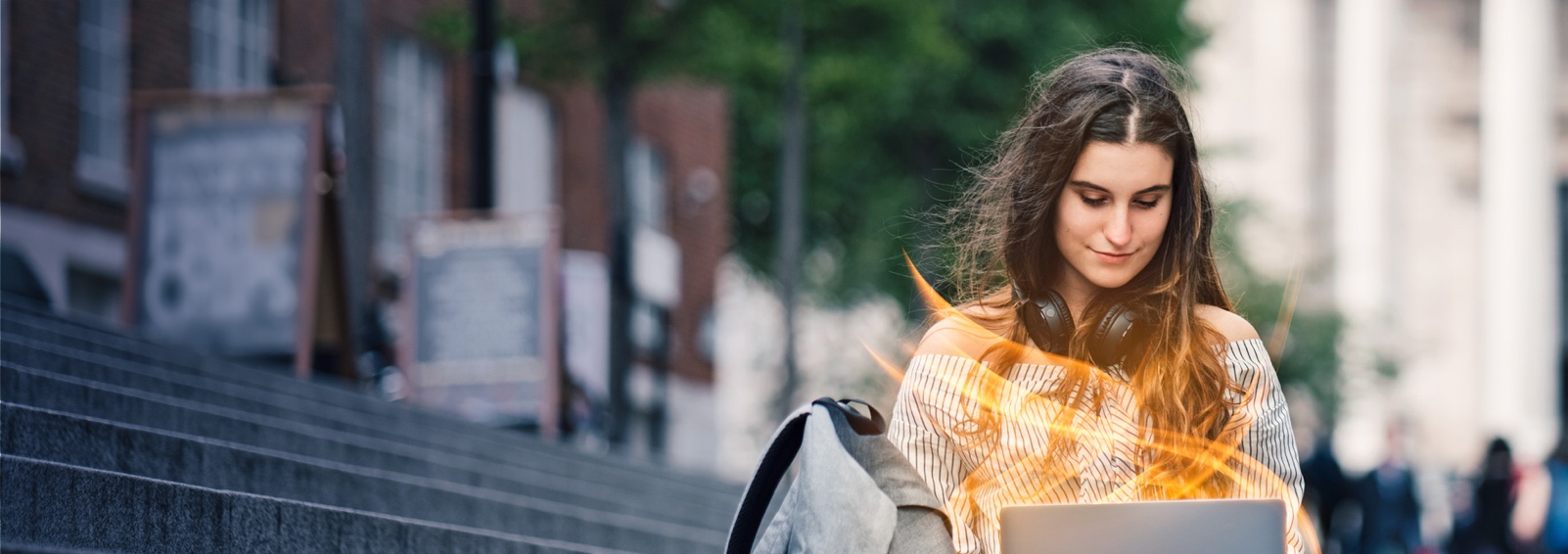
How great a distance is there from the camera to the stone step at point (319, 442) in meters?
5.30

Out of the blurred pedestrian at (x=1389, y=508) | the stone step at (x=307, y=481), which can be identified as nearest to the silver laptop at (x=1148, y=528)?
the stone step at (x=307, y=481)

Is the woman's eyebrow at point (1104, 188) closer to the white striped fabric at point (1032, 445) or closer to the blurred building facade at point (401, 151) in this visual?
the white striped fabric at point (1032, 445)

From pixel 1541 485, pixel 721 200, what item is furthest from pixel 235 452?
pixel 721 200

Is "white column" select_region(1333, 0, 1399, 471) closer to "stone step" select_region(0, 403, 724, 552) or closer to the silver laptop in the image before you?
"stone step" select_region(0, 403, 724, 552)

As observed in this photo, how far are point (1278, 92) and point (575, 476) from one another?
51.7 m

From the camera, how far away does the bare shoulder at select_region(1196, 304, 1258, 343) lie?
2.71 metres

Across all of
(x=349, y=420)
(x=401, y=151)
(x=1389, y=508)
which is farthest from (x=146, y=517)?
(x=401, y=151)

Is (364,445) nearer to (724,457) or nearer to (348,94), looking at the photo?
(348,94)

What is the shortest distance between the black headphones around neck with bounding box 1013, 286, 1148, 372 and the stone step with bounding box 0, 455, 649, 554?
5.25ft

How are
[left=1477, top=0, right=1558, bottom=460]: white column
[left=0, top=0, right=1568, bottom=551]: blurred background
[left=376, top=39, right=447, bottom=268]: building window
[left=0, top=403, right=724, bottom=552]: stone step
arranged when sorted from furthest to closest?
[left=1477, top=0, right=1558, bottom=460]: white column
[left=376, top=39, right=447, bottom=268]: building window
[left=0, top=0, right=1568, bottom=551]: blurred background
[left=0, top=403, right=724, bottom=552]: stone step

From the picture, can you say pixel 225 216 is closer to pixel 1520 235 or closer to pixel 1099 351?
pixel 1099 351

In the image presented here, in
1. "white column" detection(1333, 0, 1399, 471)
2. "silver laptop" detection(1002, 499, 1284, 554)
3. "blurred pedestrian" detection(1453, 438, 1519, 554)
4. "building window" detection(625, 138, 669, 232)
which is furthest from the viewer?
"white column" detection(1333, 0, 1399, 471)

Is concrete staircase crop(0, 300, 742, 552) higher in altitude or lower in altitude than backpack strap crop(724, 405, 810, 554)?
lower

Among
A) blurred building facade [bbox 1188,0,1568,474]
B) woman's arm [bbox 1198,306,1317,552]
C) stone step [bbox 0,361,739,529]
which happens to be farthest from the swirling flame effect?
blurred building facade [bbox 1188,0,1568,474]
